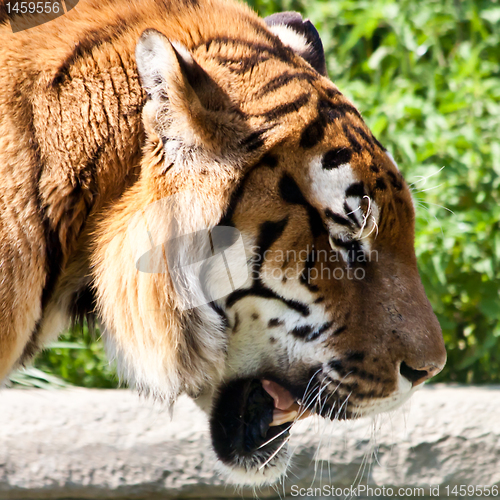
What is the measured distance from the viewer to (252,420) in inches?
84.0

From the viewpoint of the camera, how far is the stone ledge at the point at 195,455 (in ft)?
9.39

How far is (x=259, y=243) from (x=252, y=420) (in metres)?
0.65

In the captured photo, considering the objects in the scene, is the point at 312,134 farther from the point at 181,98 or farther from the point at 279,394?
the point at 279,394

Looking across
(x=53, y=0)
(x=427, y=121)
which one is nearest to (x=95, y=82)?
(x=53, y=0)

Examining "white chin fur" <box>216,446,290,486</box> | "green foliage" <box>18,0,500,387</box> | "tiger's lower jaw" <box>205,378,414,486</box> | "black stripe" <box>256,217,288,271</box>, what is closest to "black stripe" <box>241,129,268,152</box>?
"black stripe" <box>256,217,288,271</box>

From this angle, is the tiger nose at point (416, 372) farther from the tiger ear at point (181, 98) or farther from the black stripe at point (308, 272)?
the tiger ear at point (181, 98)

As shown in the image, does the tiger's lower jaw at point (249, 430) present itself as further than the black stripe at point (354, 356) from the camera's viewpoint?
Yes

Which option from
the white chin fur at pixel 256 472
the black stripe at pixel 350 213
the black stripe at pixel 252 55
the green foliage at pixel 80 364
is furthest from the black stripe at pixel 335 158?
the green foliage at pixel 80 364

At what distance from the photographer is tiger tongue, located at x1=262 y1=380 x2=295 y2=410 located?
208cm

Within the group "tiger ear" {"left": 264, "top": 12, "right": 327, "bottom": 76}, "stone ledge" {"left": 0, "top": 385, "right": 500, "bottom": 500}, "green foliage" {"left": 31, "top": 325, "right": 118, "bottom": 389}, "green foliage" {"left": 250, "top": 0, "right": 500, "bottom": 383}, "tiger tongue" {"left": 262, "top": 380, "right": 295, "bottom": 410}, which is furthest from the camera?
"green foliage" {"left": 31, "top": 325, "right": 118, "bottom": 389}

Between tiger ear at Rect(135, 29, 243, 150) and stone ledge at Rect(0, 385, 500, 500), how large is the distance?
5.20ft

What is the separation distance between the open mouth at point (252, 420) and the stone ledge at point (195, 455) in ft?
2.42

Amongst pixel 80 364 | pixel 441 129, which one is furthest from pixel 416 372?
pixel 80 364

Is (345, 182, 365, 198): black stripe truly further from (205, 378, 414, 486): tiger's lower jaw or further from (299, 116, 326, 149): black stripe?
(205, 378, 414, 486): tiger's lower jaw
